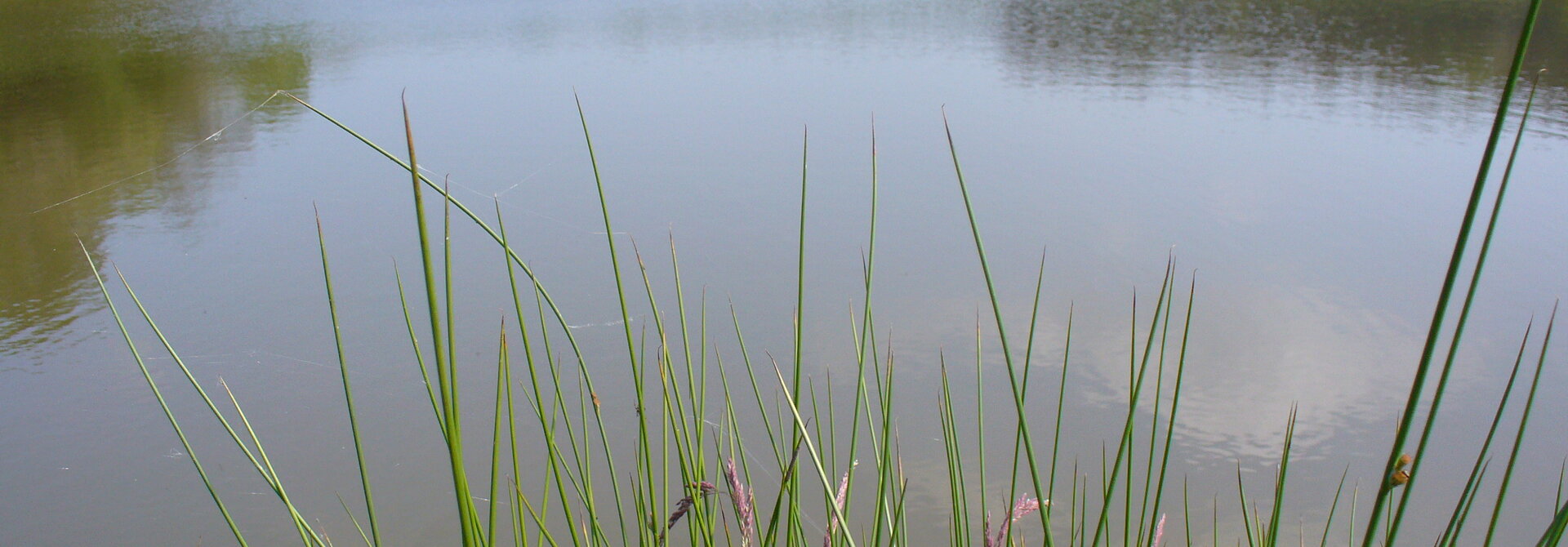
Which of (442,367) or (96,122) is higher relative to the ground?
(442,367)

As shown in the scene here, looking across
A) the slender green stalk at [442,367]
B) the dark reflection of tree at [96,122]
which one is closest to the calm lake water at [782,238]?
the dark reflection of tree at [96,122]

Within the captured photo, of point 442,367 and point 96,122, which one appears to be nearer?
point 442,367

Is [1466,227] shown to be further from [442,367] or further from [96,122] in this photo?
[96,122]

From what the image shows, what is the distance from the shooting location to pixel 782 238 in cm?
212

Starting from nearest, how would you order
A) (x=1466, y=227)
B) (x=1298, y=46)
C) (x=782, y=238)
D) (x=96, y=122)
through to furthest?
(x=1466, y=227) < (x=782, y=238) < (x=96, y=122) < (x=1298, y=46)

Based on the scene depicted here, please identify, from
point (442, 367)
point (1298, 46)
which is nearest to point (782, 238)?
point (442, 367)

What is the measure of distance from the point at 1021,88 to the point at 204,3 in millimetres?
5820

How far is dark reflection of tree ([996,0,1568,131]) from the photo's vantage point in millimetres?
3572

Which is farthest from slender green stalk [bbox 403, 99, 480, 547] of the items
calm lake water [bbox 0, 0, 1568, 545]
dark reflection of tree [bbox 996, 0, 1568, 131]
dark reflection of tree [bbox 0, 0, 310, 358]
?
dark reflection of tree [bbox 996, 0, 1568, 131]

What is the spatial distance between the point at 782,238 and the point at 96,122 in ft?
8.22

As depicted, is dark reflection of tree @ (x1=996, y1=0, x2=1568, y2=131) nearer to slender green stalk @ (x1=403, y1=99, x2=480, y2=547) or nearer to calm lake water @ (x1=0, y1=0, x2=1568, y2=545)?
calm lake water @ (x1=0, y1=0, x2=1568, y2=545)

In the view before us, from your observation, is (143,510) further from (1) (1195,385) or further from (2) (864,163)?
(2) (864,163)

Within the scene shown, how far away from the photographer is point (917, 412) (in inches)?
59.1

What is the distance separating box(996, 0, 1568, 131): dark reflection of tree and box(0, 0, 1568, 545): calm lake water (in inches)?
1.6
